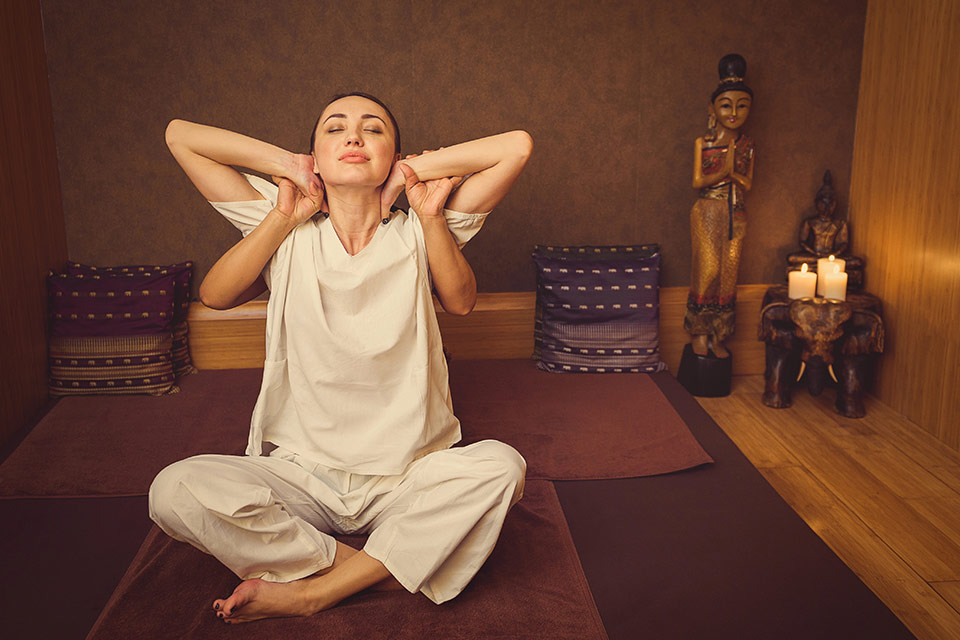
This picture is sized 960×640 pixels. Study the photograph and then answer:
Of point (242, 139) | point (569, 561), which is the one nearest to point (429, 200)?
point (242, 139)

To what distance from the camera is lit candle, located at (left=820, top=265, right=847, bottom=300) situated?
290cm

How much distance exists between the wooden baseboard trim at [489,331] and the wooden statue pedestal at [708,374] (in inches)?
7.5

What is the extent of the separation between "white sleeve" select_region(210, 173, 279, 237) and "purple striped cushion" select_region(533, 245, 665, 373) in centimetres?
153

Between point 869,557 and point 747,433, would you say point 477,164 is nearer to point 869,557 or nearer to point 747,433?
point 869,557

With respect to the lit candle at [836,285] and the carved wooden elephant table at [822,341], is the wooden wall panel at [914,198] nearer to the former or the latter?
the carved wooden elephant table at [822,341]

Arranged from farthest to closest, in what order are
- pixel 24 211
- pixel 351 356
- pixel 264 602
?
pixel 24 211 < pixel 351 356 < pixel 264 602

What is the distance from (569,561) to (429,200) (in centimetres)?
91

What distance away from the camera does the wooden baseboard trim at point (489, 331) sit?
3.17 meters

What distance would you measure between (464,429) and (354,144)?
1136 millimetres

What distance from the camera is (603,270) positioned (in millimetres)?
3168

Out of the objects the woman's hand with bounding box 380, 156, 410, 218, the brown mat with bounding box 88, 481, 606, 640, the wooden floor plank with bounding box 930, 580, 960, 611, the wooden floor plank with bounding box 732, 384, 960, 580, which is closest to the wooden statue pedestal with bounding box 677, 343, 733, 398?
the wooden floor plank with bounding box 732, 384, 960, 580

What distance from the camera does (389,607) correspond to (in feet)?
5.14

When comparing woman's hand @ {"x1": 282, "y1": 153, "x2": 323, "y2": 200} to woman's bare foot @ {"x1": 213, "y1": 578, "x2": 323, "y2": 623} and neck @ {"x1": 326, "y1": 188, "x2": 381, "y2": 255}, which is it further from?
woman's bare foot @ {"x1": 213, "y1": 578, "x2": 323, "y2": 623}

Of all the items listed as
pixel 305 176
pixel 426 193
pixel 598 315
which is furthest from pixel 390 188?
pixel 598 315
